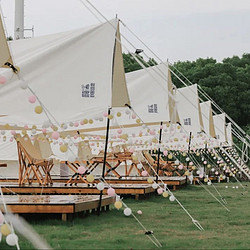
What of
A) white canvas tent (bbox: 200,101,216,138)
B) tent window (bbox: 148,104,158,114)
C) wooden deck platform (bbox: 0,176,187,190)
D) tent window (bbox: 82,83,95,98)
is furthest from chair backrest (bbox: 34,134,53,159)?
white canvas tent (bbox: 200,101,216,138)

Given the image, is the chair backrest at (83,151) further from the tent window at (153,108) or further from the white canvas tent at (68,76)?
the white canvas tent at (68,76)

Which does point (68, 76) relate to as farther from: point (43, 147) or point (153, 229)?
point (43, 147)

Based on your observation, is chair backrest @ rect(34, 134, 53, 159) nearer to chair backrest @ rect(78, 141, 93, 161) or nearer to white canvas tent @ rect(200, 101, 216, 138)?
chair backrest @ rect(78, 141, 93, 161)

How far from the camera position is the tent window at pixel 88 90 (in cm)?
880

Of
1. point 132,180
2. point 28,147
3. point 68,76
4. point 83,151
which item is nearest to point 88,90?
point 68,76

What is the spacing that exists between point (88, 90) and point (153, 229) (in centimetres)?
237

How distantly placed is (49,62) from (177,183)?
30.1 ft

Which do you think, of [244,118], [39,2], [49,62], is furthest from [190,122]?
[244,118]

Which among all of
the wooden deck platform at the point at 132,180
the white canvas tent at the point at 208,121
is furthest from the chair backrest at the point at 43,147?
the white canvas tent at the point at 208,121

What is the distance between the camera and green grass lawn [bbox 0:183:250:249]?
6.23m

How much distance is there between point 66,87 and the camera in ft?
28.2

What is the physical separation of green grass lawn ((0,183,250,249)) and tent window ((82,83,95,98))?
68.0 inches

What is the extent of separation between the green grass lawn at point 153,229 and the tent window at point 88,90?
5.67 feet

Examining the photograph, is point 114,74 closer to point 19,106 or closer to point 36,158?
point 19,106
